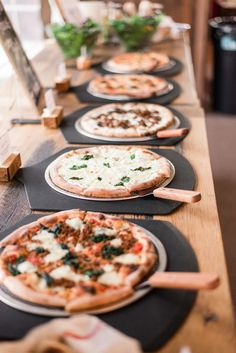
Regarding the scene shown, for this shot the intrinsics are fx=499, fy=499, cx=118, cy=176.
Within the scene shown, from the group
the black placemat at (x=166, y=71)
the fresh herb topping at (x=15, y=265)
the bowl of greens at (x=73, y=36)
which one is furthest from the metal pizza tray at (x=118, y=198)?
the bowl of greens at (x=73, y=36)

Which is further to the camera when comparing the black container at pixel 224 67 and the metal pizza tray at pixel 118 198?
the black container at pixel 224 67

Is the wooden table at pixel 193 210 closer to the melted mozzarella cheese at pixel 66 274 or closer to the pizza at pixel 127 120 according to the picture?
the pizza at pixel 127 120

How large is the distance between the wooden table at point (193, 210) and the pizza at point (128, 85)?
119mm

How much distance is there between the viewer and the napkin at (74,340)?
0.76m

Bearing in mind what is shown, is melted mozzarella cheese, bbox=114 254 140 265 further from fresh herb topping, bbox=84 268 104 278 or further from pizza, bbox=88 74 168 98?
pizza, bbox=88 74 168 98

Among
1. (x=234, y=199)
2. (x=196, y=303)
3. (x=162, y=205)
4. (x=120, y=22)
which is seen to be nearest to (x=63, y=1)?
(x=120, y=22)

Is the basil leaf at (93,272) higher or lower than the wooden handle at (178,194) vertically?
higher

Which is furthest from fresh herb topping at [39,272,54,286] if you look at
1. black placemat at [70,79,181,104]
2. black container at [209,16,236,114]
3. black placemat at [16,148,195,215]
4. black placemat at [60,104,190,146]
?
black container at [209,16,236,114]

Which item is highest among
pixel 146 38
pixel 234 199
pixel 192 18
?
pixel 146 38

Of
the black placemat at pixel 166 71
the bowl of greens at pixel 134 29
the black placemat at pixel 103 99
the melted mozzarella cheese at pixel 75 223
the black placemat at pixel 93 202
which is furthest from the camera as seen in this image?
the bowl of greens at pixel 134 29

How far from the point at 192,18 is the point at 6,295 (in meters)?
4.14

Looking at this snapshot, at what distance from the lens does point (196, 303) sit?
1.01 meters

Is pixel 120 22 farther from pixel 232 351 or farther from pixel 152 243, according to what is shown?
pixel 232 351

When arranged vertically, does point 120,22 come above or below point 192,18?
above
